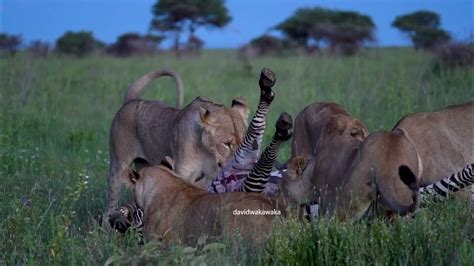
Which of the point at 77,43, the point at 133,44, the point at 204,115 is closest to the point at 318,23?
the point at 133,44

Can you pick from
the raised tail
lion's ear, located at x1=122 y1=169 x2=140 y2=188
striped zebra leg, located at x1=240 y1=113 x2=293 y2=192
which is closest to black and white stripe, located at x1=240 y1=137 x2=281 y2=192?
striped zebra leg, located at x1=240 y1=113 x2=293 y2=192

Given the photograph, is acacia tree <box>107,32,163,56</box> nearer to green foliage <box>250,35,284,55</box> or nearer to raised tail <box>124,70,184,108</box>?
green foliage <box>250,35,284,55</box>

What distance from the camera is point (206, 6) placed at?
32781 millimetres

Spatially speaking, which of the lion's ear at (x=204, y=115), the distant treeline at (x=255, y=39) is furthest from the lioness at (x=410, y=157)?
the distant treeline at (x=255, y=39)

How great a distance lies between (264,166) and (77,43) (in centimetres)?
2707

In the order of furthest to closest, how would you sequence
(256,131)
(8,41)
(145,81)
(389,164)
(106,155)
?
1. (8,41)
2. (106,155)
3. (145,81)
4. (256,131)
5. (389,164)

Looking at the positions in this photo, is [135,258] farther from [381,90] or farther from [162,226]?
[381,90]

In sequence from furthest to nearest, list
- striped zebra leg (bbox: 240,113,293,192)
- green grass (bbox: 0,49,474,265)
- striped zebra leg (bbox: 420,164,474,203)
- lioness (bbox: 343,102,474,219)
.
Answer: striped zebra leg (bbox: 240,113,293,192), striped zebra leg (bbox: 420,164,474,203), lioness (bbox: 343,102,474,219), green grass (bbox: 0,49,474,265)

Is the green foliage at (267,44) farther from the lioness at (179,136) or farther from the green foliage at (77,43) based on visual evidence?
the lioness at (179,136)

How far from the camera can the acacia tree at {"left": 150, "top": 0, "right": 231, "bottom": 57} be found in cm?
3172

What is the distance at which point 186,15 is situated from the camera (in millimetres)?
31953

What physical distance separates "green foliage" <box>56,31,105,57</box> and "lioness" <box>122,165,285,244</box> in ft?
82.2

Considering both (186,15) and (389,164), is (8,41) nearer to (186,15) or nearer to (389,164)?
(186,15)

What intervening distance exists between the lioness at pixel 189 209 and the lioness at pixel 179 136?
55cm
